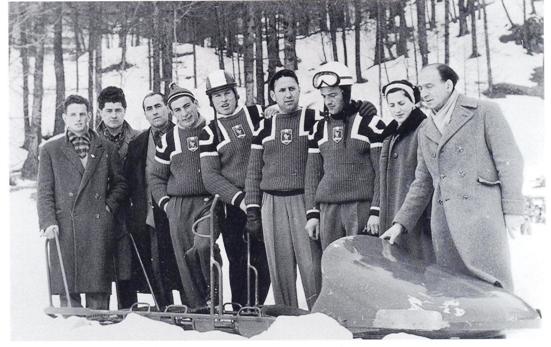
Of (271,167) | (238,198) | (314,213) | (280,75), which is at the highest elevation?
(280,75)

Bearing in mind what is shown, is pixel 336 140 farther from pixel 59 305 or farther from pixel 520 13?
pixel 59 305

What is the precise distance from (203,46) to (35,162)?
1478mm

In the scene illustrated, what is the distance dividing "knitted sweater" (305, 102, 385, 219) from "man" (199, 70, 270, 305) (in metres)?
0.57

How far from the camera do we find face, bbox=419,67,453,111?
599 cm

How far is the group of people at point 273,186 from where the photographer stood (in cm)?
579

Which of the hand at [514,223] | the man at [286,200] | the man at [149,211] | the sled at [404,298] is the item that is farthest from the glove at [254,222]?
the hand at [514,223]

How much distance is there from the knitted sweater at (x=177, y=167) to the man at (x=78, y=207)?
1.04 feet

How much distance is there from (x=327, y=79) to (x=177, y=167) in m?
1.26

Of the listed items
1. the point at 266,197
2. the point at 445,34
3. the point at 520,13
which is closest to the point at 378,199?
the point at 266,197

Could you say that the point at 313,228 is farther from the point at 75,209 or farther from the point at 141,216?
the point at 75,209

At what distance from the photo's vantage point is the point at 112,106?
657 cm

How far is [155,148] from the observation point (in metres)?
6.57

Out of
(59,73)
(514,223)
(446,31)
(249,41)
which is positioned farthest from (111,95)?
(514,223)

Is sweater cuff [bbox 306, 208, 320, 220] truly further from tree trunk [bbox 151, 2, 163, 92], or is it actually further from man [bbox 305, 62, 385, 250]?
tree trunk [bbox 151, 2, 163, 92]
